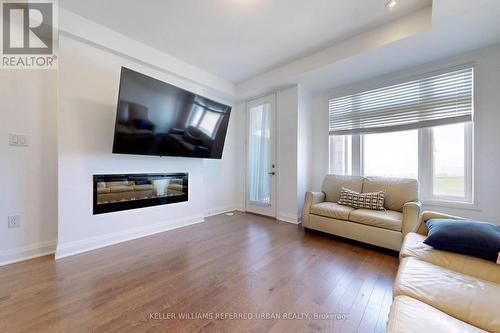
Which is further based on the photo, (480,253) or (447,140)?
(447,140)

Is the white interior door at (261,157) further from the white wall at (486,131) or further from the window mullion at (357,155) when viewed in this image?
the white wall at (486,131)

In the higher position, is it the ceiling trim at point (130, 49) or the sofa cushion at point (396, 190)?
the ceiling trim at point (130, 49)

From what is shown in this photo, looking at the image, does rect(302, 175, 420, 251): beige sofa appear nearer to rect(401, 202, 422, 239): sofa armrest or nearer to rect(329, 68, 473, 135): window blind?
rect(401, 202, 422, 239): sofa armrest

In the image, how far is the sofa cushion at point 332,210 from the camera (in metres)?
2.71

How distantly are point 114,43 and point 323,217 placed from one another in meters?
3.56

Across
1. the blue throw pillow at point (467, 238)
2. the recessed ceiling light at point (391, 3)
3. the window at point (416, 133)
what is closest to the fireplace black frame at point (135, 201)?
the window at point (416, 133)

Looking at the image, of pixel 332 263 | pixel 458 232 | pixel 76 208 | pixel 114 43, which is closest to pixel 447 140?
pixel 458 232

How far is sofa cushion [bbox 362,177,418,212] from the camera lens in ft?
8.75

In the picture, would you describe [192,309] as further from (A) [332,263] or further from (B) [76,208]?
(B) [76,208]

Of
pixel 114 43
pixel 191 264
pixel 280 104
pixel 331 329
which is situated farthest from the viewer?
pixel 280 104

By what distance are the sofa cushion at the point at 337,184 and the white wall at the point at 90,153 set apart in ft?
8.51

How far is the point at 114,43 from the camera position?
8.36 ft

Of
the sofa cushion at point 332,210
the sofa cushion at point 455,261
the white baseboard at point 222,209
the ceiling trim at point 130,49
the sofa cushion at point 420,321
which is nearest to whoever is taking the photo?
the sofa cushion at point 420,321

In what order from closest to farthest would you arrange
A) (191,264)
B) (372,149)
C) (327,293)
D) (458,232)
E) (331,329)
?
(331,329), (458,232), (327,293), (191,264), (372,149)
